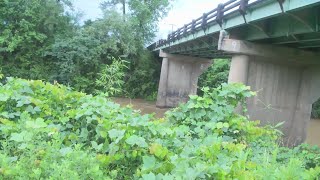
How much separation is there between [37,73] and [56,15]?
4.66m

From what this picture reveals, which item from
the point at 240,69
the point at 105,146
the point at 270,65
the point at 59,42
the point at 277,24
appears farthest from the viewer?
the point at 59,42

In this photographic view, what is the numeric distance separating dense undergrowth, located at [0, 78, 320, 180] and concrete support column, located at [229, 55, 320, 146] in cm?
1011

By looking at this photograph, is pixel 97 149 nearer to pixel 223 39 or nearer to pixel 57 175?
pixel 57 175

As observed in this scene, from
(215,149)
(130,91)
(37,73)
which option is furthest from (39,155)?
(130,91)

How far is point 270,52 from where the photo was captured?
13.7m

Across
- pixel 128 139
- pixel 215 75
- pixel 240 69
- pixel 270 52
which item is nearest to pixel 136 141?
pixel 128 139

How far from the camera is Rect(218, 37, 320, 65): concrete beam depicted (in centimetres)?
1323

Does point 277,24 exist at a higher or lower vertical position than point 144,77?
higher

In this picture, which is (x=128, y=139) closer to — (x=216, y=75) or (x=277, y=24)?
(x=277, y=24)

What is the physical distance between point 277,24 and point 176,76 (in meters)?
18.8

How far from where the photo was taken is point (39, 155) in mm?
2379

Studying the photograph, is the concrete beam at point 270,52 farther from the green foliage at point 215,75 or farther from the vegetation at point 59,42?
the green foliage at point 215,75

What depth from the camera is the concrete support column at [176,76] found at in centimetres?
2945

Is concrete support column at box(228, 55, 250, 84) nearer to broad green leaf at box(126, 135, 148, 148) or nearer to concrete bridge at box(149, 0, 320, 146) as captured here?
concrete bridge at box(149, 0, 320, 146)
